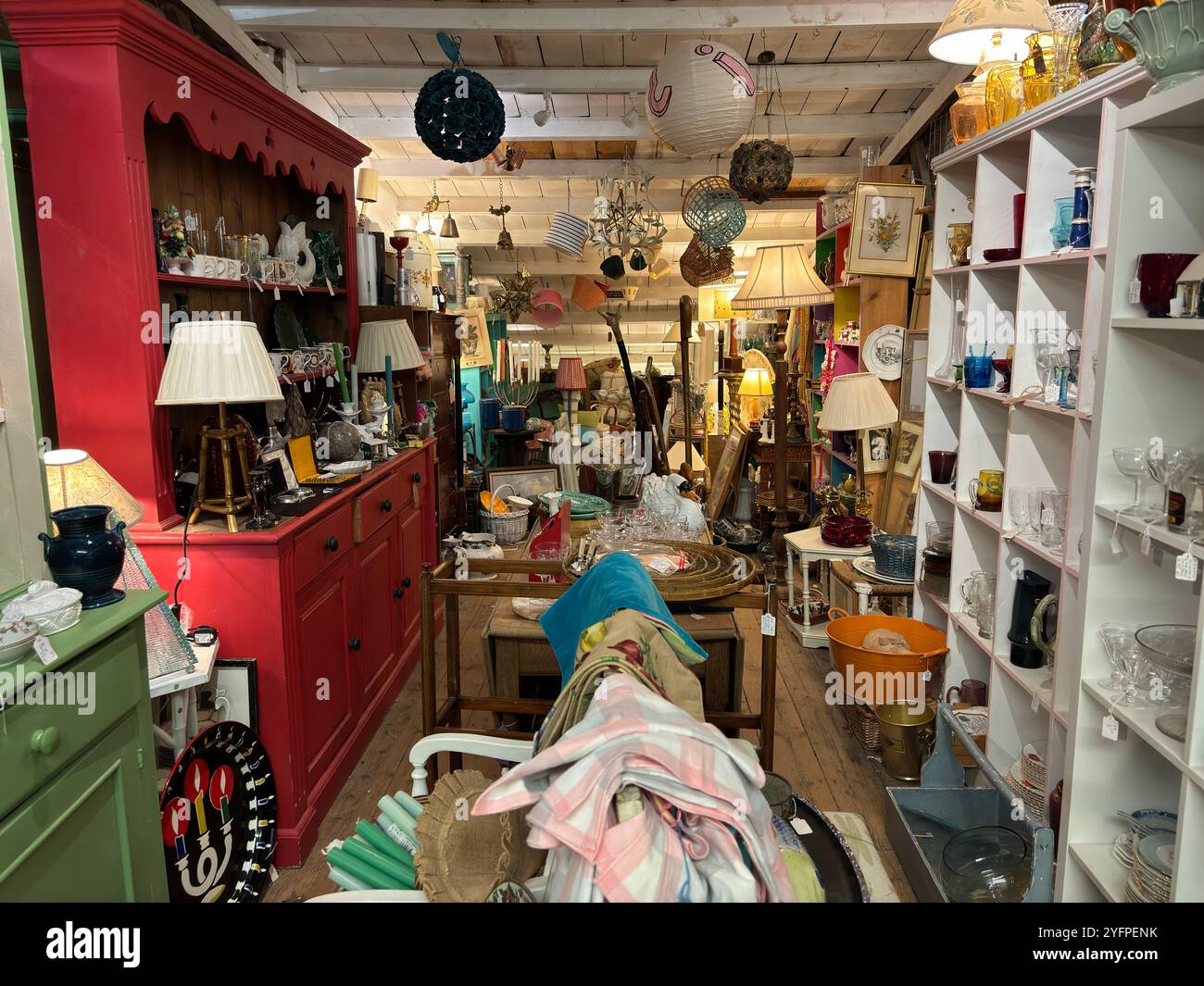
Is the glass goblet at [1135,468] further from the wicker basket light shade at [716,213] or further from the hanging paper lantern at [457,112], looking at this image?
the wicker basket light shade at [716,213]

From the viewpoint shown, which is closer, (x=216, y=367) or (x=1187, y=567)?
(x=1187, y=567)

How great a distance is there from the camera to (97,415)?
2.54 metres

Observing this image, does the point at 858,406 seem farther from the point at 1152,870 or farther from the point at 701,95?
the point at 1152,870

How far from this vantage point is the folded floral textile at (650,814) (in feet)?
3.37

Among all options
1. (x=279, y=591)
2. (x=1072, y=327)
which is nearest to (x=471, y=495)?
(x=279, y=591)

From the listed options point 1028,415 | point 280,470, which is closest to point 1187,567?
point 1028,415

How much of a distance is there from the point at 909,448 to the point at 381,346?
8.62 ft

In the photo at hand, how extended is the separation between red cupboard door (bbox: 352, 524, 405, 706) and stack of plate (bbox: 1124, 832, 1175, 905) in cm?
252

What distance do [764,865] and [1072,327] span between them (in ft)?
7.35

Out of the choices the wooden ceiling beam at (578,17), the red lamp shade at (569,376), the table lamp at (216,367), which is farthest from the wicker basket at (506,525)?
the red lamp shade at (569,376)

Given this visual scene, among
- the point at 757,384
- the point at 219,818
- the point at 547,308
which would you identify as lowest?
the point at 219,818

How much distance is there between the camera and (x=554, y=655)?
2982 mm

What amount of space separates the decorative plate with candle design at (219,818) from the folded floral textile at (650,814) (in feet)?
4.82

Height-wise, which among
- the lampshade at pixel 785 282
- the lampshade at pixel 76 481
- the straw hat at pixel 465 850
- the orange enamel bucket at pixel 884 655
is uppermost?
the lampshade at pixel 785 282
